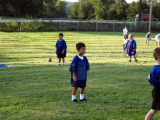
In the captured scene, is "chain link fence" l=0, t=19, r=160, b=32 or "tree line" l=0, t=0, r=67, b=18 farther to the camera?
"tree line" l=0, t=0, r=67, b=18

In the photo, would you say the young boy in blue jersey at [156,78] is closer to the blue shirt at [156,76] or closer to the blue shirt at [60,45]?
the blue shirt at [156,76]

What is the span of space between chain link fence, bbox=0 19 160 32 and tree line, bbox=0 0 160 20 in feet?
85.3

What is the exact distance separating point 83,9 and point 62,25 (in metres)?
45.3

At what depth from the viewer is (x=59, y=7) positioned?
89.4 metres

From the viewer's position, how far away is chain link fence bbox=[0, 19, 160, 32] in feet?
130

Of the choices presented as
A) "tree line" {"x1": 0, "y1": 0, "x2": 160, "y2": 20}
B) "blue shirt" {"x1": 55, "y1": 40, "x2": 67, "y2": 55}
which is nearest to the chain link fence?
"tree line" {"x1": 0, "y1": 0, "x2": 160, "y2": 20}

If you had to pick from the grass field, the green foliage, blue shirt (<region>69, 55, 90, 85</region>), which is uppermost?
the green foliage

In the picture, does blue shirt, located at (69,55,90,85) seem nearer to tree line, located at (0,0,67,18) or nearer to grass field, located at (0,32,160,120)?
grass field, located at (0,32,160,120)

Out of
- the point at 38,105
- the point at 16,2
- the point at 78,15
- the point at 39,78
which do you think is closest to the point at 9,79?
the point at 39,78

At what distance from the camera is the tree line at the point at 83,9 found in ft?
231

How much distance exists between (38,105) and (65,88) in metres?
1.88

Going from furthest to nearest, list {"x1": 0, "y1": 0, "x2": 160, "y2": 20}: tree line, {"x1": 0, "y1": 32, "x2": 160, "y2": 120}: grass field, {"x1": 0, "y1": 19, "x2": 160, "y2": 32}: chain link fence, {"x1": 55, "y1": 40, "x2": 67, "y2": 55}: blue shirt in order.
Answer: {"x1": 0, "y1": 0, "x2": 160, "y2": 20}: tree line < {"x1": 0, "y1": 19, "x2": 160, "y2": 32}: chain link fence < {"x1": 55, "y1": 40, "x2": 67, "y2": 55}: blue shirt < {"x1": 0, "y1": 32, "x2": 160, "y2": 120}: grass field

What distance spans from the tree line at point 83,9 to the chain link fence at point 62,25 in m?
26.0

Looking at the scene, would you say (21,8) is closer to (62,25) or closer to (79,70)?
(62,25)
